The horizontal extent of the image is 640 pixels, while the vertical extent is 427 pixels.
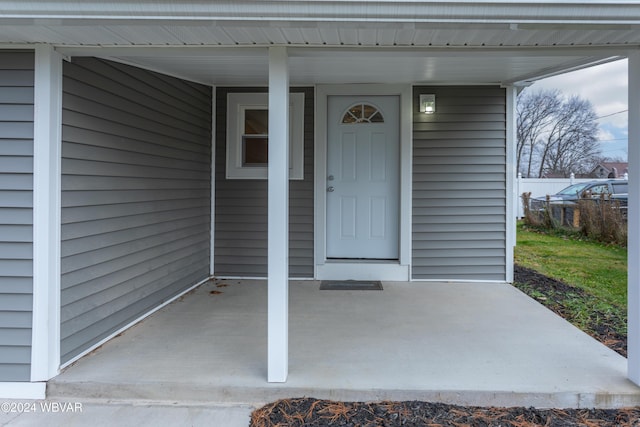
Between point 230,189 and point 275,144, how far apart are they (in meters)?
2.51

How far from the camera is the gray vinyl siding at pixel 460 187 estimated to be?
14.3 ft

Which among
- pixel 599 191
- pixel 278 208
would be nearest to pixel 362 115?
pixel 278 208

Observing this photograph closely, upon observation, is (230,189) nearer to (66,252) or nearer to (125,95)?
(125,95)

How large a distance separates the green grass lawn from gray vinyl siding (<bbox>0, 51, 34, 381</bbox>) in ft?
15.8

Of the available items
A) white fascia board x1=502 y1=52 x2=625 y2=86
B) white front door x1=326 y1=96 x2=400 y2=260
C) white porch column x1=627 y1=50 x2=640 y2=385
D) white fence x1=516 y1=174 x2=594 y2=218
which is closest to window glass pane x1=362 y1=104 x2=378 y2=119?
white front door x1=326 y1=96 x2=400 y2=260

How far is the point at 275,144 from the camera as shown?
2.19m

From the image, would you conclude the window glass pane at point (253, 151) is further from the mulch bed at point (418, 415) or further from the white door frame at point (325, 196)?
the mulch bed at point (418, 415)

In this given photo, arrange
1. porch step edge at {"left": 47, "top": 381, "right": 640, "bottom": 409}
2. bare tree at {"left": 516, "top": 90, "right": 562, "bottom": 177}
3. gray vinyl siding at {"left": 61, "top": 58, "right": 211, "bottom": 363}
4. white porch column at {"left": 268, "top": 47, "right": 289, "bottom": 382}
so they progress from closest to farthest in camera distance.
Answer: porch step edge at {"left": 47, "top": 381, "right": 640, "bottom": 409} → white porch column at {"left": 268, "top": 47, "right": 289, "bottom": 382} → gray vinyl siding at {"left": 61, "top": 58, "right": 211, "bottom": 363} → bare tree at {"left": 516, "top": 90, "right": 562, "bottom": 177}

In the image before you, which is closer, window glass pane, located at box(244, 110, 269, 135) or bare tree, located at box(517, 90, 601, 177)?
window glass pane, located at box(244, 110, 269, 135)

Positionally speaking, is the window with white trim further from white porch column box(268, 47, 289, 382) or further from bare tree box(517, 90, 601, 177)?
bare tree box(517, 90, 601, 177)

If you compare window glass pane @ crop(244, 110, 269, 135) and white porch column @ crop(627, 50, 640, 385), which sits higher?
window glass pane @ crop(244, 110, 269, 135)

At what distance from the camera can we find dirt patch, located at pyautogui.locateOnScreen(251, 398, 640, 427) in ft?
6.29

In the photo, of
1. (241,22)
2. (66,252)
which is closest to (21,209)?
(66,252)

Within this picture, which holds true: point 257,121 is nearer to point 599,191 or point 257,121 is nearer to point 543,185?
point 599,191
